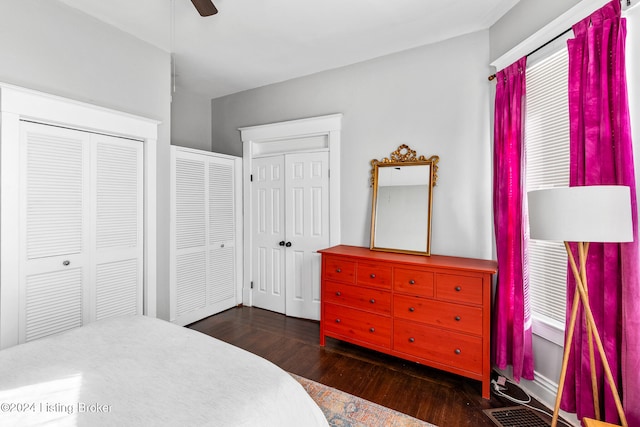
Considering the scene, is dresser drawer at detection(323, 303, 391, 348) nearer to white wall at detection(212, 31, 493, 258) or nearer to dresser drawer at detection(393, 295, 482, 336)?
dresser drawer at detection(393, 295, 482, 336)

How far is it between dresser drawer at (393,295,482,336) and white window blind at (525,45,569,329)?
45cm

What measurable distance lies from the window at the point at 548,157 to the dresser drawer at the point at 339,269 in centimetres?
138

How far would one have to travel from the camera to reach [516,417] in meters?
1.90

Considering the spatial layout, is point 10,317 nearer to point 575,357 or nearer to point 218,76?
point 218,76

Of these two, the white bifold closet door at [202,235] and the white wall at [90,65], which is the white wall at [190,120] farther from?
the white wall at [90,65]

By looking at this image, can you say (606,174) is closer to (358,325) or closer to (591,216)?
(591,216)

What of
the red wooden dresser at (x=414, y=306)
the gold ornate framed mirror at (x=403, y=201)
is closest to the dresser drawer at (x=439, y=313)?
the red wooden dresser at (x=414, y=306)

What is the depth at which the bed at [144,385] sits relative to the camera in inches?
39.2

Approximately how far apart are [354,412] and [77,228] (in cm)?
253

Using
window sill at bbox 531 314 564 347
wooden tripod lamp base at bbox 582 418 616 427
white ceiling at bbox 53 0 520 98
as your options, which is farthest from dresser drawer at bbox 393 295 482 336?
white ceiling at bbox 53 0 520 98

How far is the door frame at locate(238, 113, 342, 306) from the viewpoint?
11.0ft

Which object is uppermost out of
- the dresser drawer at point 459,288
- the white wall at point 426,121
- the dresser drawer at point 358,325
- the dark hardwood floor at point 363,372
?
the white wall at point 426,121

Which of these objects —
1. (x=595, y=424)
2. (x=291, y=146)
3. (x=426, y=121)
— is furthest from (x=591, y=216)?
(x=291, y=146)

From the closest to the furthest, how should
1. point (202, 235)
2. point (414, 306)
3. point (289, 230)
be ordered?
1. point (414, 306)
2. point (202, 235)
3. point (289, 230)
